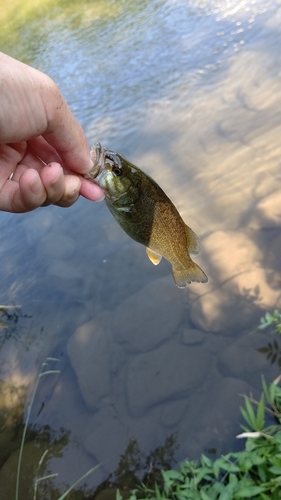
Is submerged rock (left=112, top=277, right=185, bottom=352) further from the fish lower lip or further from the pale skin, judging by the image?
the fish lower lip

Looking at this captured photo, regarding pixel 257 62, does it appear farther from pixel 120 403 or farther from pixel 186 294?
pixel 120 403

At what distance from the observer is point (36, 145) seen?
99.2 inches

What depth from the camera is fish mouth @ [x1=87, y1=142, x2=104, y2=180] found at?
214cm

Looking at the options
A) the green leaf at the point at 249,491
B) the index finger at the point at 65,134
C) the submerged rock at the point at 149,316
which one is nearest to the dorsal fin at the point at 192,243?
the index finger at the point at 65,134

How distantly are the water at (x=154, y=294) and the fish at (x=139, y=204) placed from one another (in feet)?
6.75

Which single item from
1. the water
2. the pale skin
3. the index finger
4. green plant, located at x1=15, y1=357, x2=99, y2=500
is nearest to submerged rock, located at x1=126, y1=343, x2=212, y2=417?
the water

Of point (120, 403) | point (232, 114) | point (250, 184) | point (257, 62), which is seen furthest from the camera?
point (257, 62)

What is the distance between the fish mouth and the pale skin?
105 millimetres

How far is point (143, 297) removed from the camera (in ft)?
16.1

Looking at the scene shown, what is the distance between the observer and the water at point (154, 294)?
12.5 feet

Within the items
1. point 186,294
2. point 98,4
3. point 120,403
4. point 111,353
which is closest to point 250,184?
point 186,294

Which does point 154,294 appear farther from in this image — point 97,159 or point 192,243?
point 97,159

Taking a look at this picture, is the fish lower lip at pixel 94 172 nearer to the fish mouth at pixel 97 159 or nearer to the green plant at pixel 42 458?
the fish mouth at pixel 97 159

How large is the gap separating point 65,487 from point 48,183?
2833 mm
